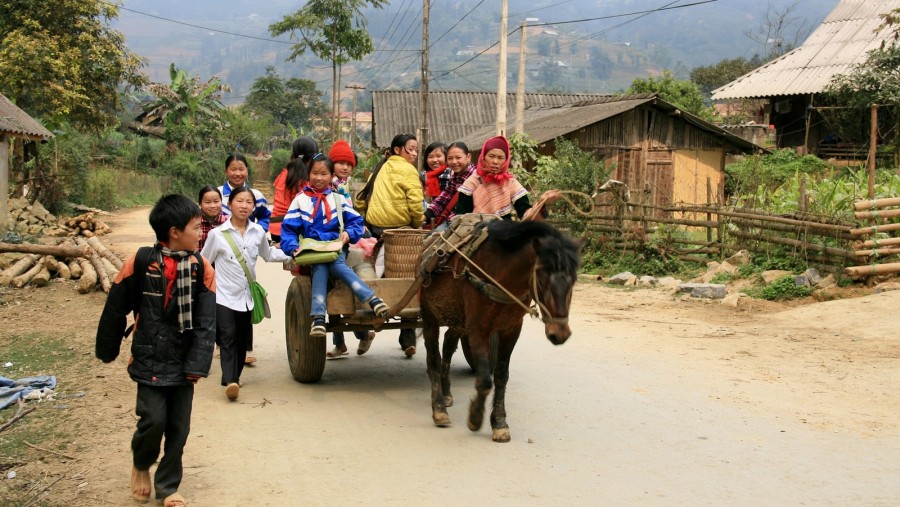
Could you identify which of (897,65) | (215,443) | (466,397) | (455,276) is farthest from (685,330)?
(897,65)

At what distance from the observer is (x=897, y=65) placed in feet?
69.1

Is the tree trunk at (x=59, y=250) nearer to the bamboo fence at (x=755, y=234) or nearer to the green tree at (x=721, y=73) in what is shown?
the bamboo fence at (x=755, y=234)

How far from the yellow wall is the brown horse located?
63.1ft

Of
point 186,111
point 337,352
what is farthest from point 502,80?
point 186,111

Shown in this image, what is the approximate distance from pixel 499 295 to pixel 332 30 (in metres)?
42.6

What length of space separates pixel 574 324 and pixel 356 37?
3800 centimetres

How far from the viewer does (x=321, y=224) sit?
7.33 m

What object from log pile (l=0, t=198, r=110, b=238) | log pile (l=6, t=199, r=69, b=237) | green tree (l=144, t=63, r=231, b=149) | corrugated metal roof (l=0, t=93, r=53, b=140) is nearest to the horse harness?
corrugated metal roof (l=0, t=93, r=53, b=140)

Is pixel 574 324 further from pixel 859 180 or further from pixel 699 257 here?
pixel 859 180

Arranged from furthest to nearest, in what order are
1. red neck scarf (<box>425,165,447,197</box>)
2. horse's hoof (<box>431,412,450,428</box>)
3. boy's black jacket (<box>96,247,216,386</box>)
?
1. red neck scarf (<box>425,165,447,197</box>)
2. horse's hoof (<box>431,412,450,428</box>)
3. boy's black jacket (<box>96,247,216,386</box>)

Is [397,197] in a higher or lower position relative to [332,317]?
higher

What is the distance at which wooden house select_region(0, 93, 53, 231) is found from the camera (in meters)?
20.4

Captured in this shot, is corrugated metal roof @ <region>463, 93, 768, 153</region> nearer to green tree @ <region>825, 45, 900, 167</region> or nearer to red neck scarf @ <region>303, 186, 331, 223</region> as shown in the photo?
green tree @ <region>825, 45, 900, 167</region>

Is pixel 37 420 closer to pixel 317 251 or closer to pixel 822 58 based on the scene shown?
pixel 317 251
